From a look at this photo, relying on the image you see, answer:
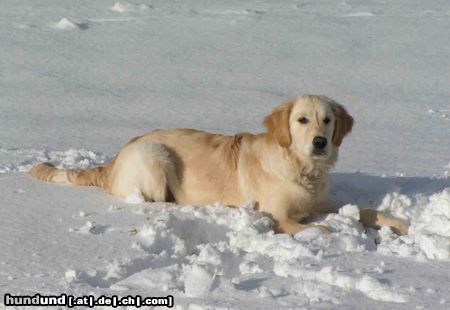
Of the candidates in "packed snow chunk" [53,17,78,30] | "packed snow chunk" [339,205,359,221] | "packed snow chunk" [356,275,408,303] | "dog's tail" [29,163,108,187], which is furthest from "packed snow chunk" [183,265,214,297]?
"packed snow chunk" [53,17,78,30]

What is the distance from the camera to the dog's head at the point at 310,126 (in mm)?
5559

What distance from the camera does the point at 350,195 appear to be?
616 cm

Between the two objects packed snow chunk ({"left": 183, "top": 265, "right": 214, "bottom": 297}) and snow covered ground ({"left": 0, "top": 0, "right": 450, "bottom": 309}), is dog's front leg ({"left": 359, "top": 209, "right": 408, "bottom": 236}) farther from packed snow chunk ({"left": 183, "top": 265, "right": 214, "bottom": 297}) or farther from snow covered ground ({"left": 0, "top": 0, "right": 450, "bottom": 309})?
packed snow chunk ({"left": 183, "top": 265, "right": 214, "bottom": 297})

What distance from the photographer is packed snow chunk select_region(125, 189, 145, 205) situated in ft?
19.3

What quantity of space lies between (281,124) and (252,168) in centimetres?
41

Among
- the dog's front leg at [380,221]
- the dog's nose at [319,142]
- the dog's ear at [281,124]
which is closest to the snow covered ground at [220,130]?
the dog's front leg at [380,221]

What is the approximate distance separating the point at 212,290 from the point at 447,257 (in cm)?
132

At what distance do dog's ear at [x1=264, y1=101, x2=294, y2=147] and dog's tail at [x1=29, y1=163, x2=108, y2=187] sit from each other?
1369mm

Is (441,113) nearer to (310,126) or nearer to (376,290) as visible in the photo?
(310,126)

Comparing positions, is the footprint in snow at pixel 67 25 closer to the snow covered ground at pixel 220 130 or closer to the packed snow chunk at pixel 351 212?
the snow covered ground at pixel 220 130

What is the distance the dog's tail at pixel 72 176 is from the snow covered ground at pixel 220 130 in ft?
0.44

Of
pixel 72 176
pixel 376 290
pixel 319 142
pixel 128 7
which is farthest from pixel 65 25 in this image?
pixel 376 290

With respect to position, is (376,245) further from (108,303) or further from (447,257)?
(108,303)

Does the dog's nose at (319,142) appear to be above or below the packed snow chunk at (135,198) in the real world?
above
